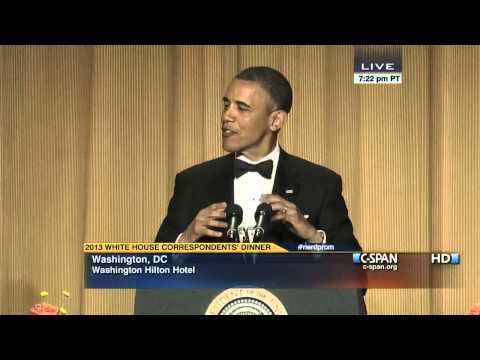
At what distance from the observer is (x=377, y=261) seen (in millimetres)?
3629

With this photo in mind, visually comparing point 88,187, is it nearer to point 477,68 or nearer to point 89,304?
point 89,304

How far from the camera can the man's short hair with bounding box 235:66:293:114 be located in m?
3.71

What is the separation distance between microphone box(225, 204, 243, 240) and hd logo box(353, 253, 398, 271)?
0.48 meters

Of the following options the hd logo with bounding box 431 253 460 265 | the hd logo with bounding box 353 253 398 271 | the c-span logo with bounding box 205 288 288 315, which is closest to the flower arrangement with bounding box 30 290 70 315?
the c-span logo with bounding box 205 288 288 315

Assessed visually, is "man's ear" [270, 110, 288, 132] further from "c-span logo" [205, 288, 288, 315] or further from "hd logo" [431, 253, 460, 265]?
"hd logo" [431, 253, 460, 265]

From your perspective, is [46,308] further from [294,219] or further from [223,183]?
[294,219]

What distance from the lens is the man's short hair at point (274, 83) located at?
12.2ft

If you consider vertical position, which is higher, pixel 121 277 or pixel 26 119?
pixel 26 119

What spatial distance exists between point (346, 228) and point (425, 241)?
32cm

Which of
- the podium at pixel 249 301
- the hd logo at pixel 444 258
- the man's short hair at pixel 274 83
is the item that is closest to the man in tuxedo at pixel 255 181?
the man's short hair at pixel 274 83

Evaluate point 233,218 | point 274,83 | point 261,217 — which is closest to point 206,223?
point 233,218
